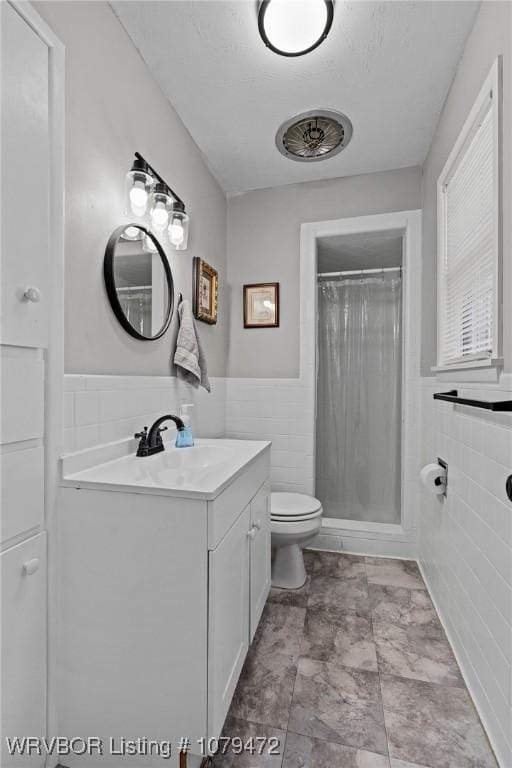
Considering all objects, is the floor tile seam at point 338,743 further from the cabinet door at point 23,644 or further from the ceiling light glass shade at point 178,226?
the ceiling light glass shade at point 178,226

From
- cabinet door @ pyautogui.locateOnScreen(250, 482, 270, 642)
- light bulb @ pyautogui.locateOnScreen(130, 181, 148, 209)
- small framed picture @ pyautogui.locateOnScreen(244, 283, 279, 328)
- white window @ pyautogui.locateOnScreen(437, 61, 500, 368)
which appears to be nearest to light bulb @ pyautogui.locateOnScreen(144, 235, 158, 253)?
light bulb @ pyautogui.locateOnScreen(130, 181, 148, 209)

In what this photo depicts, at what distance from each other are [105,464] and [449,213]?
6.10 feet

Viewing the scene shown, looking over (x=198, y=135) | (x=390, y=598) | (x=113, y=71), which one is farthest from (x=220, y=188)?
(x=390, y=598)

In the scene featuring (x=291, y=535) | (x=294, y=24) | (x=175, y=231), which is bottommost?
(x=291, y=535)

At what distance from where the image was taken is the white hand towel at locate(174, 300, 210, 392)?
5.70 feet

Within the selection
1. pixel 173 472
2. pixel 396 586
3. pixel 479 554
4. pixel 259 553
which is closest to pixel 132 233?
pixel 173 472

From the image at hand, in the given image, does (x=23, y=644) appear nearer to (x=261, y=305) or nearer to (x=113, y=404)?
(x=113, y=404)

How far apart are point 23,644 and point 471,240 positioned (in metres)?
1.98

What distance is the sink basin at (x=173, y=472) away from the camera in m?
0.94

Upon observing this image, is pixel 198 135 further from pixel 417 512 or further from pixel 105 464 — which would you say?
pixel 417 512

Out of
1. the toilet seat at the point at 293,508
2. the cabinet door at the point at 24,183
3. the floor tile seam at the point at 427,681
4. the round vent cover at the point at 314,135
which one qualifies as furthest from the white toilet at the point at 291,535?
the round vent cover at the point at 314,135

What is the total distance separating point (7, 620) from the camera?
877 millimetres

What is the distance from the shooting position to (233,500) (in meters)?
1.10

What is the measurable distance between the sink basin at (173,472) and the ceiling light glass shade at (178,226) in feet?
3.15
